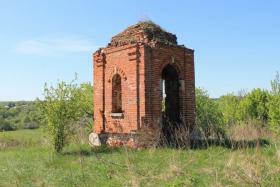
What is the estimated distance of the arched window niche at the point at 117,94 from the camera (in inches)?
517

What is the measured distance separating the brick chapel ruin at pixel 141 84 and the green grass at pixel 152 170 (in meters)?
1.58

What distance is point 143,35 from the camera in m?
12.8

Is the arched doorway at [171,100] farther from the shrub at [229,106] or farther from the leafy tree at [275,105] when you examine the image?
the shrub at [229,106]

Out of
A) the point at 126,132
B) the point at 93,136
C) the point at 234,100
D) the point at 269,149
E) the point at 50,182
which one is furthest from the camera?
the point at 234,100

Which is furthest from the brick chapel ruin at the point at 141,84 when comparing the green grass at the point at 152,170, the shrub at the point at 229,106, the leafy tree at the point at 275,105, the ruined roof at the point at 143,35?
the shrub at the point at 229,106

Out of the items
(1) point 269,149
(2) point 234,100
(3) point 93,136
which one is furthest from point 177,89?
(2) point 234,100

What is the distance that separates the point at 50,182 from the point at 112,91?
20.4ft

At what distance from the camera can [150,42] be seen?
12.3 m

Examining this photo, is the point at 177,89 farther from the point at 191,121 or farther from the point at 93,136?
the point at 93,136

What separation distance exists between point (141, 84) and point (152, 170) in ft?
15.7

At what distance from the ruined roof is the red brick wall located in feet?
1.47

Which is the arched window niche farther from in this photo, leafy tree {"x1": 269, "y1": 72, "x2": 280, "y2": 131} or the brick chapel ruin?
leafy tree {"x1": 269, "y1": 72, "x2": 280, "y2": 131}

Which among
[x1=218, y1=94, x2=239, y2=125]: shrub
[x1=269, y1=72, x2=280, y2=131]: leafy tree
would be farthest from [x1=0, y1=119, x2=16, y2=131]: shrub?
[x1=269, y1=72, x2=280, y2=131]: leafy tree

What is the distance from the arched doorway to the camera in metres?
13.3
